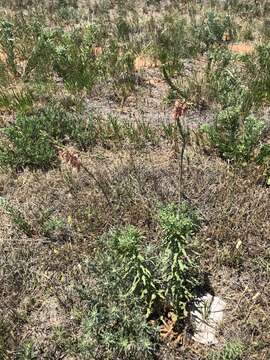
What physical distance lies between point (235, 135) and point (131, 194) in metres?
1.37

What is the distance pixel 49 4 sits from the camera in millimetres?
9898

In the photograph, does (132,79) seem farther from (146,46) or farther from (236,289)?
(236,289)

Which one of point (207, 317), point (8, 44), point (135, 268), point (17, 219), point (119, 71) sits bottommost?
point (207, 317)

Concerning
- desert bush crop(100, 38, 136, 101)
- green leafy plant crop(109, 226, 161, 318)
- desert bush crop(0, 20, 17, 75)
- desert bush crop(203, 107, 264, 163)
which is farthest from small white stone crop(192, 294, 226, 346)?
desert bush crop(0, 20, 17, 75)

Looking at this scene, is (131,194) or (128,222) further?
(131,194)

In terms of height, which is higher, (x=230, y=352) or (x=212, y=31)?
(x=212, y=31)

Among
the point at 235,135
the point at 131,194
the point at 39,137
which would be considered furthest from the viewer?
the point at 39,137

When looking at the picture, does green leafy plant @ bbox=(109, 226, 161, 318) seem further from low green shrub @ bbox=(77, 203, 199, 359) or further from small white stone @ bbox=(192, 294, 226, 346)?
small white stone @ bbox=(192, 294, 226, 346)

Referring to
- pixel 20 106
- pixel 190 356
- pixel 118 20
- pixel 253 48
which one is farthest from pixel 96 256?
pixel 118 20

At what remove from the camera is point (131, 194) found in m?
4.81

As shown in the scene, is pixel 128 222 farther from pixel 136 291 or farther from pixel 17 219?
pixel 17 219

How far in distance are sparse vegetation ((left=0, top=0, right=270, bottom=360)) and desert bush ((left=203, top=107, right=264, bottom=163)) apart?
0.05ft

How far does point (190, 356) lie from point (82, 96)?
3.93 m

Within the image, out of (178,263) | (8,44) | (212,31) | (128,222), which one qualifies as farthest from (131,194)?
(212,31)
